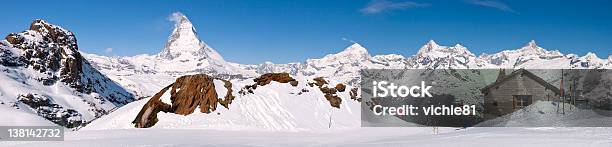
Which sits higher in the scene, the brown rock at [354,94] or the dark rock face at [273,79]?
the dark rock face at [273,79]

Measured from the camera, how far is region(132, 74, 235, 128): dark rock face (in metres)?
44.5

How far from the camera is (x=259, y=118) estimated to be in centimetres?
4434

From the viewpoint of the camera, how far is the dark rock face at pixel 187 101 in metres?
44.5

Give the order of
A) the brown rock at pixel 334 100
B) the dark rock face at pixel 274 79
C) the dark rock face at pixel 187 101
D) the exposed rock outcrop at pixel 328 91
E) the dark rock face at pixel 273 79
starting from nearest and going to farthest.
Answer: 1. the dark rock face at pixel 187 101
2. the brown rock at pixel 334 100
3. the exposed rock outcrop at pixel 328 91
4. the dark rock face at pixel 273 79
5. the dark rock face at pixel 274 79

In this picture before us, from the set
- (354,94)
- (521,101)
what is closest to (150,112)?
(354,94)

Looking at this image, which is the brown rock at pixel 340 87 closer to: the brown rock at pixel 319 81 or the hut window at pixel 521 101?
the brown rock at pixel 319 81

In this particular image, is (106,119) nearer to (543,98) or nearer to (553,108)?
(553,108)

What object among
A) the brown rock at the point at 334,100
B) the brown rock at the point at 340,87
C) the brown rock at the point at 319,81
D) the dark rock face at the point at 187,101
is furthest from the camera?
the brown rock at the point at 319,81

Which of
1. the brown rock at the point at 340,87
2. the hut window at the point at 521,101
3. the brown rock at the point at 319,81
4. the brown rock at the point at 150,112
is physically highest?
the brown rock at the point at 319,81

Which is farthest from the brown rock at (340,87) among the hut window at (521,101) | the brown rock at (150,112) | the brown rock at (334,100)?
the hut window at (521,101)

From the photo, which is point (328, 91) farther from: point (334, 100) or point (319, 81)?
point (319, 81)

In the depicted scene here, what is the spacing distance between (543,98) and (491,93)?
5.31 metres

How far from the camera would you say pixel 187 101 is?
150 ft

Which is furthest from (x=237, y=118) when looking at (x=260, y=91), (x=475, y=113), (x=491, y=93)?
(x=475, y=113)
